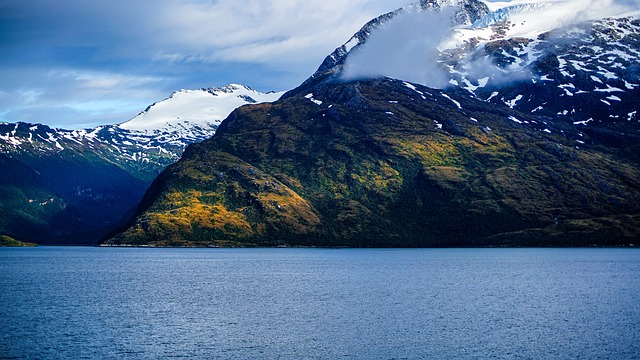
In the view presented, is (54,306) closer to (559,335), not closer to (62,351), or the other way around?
(62,351)

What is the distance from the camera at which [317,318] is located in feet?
344

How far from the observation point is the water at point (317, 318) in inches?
3110

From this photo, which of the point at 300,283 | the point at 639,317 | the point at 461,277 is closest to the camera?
the point at 639,317

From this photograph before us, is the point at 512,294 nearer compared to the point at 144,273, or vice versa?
the point at 512,294

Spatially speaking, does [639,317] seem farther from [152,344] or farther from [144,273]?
[144,273]

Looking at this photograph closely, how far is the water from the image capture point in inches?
3110

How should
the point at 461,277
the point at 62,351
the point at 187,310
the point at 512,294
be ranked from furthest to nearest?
1. the point at 461,277
2. the point at 512,294
3. the point at 187,310
4. the point at 62,351

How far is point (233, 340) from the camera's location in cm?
8494

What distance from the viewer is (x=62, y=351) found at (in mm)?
76625

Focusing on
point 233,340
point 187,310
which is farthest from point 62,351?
point 187,310

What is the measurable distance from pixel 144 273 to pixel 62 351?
400ft

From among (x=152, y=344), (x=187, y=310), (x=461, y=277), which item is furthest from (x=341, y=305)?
(x=461, y=277)

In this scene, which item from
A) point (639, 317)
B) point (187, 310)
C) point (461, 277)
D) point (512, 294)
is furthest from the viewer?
point (461, 277)

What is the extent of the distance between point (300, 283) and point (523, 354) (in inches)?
3703
